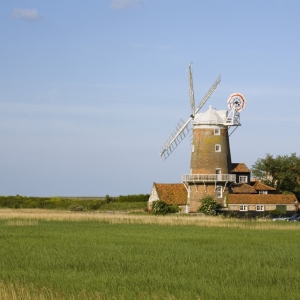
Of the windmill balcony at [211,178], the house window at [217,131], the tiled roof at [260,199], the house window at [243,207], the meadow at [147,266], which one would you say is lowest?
the meadow at [147,266]

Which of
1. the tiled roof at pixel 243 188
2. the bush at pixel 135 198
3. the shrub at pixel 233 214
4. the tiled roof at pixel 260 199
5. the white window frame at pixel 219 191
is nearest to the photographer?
the shrub at pixel 233 214

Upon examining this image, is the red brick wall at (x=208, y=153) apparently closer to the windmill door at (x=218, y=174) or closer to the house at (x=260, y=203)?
the windmill door at (x=218, y=174)

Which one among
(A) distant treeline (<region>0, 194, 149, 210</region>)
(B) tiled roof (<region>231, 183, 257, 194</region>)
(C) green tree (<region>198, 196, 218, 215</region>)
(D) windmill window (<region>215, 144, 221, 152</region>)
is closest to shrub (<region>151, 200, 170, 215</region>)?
(C) green tree (<region>198, 196, 218, 215</region>)

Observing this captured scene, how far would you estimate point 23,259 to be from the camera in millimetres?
22469

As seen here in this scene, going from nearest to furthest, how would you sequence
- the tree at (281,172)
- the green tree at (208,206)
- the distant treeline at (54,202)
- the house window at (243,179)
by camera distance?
1. the green tree at (208,206)
2. the house window at (243,179)
3. the tree at (281,172)
4. the distant treeline at (54,202)

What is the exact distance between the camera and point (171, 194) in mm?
67812

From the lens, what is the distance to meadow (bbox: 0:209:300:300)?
15.6 meters

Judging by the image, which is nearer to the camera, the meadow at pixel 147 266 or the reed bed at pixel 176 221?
the meadow at pixel 147 266

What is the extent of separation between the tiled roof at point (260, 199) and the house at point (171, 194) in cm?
474

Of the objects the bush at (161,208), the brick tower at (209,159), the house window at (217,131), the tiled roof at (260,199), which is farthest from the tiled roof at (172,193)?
the house window at (217,131)

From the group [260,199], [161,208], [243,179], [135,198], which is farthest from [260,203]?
[135,198]

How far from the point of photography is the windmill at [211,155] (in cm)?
6359

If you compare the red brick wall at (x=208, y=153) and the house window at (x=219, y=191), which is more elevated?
the red brick wall at (x=208, y=153)

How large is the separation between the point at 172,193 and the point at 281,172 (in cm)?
1796
